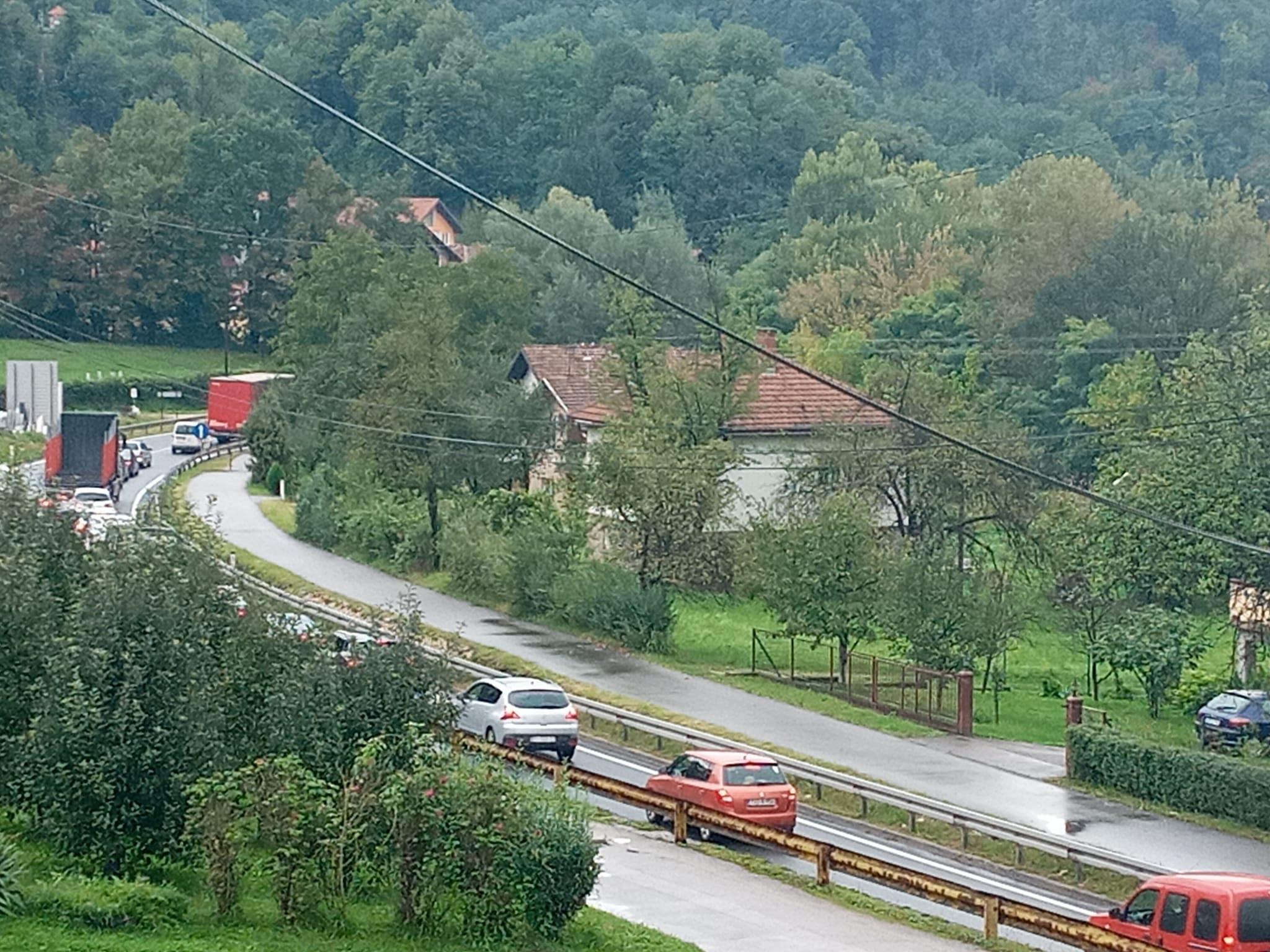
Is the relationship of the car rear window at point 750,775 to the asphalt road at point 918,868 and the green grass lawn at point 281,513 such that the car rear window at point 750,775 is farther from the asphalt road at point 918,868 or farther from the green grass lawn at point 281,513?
the green grass lawn at point 281,513

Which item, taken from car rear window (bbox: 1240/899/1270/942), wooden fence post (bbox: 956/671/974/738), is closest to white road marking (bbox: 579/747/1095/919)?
car rear window (bbox: 1240/899/1270/942)

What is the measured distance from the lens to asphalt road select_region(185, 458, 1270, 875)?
2542 centimetres

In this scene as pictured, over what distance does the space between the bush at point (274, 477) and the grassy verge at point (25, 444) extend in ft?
25.9

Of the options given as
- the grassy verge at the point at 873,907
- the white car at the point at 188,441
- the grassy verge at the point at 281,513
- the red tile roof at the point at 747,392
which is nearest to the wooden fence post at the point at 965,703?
the grassy verge at the point at 873,907

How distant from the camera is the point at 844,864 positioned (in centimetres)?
1981

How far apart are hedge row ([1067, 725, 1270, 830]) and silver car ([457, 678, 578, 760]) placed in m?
7.81

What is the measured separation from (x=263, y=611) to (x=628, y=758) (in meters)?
11.7

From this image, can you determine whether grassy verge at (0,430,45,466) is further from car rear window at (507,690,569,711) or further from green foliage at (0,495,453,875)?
green foliage at (0,495,453,875)

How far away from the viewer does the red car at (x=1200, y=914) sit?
1620 centimetres

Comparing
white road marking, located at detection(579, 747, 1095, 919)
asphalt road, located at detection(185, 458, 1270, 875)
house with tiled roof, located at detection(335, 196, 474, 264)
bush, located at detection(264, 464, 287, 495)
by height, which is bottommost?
white road marking, located at detection(579, 747, 1095, 919)

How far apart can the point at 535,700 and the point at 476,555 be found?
17333 millimetres

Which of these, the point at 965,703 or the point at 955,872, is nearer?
the point at 955,872

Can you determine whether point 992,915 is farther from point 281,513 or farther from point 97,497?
point 281,513

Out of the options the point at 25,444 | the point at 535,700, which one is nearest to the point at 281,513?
the point at 25,444
